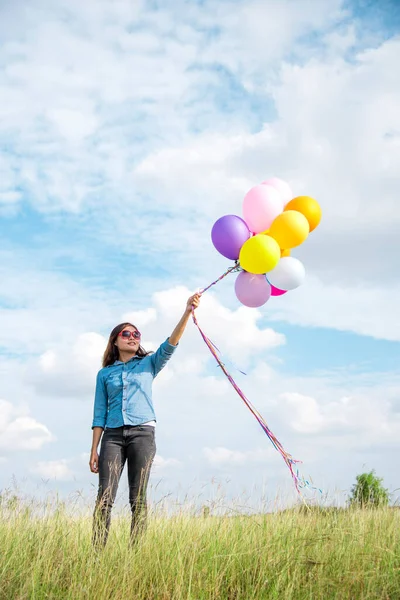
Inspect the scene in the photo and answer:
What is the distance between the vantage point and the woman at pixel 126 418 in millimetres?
4605

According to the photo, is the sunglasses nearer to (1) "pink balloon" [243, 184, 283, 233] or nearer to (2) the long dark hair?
(2) the long dark hair

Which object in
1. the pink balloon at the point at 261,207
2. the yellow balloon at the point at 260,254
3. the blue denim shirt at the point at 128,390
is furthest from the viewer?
the pink balloon at the point at 261,207

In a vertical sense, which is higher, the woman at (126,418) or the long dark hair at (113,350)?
the long dark hair at (113,350)

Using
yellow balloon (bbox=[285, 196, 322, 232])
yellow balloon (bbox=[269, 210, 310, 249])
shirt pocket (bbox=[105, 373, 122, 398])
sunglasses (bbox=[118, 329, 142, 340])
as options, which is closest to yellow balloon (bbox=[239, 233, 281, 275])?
yellow balloon (bbox=[269, 210, 310, 249])

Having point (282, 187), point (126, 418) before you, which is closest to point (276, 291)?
point (282, 187)

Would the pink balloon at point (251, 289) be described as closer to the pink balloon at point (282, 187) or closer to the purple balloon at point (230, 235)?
the purple balloon at point (230, 235)

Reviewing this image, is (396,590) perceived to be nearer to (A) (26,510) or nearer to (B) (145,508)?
(B) (145,508)

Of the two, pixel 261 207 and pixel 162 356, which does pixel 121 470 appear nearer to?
pixel 162 356

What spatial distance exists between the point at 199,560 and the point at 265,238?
8.01 feet

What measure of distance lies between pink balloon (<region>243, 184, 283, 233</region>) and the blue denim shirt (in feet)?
4.30

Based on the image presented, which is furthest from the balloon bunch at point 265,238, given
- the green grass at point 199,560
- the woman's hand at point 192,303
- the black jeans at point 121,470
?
the green grass at point 199,560

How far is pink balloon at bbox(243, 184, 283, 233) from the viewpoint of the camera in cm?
535

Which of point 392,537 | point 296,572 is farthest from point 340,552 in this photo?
point 392,537

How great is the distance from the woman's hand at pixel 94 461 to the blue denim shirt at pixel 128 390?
0.69 feet
